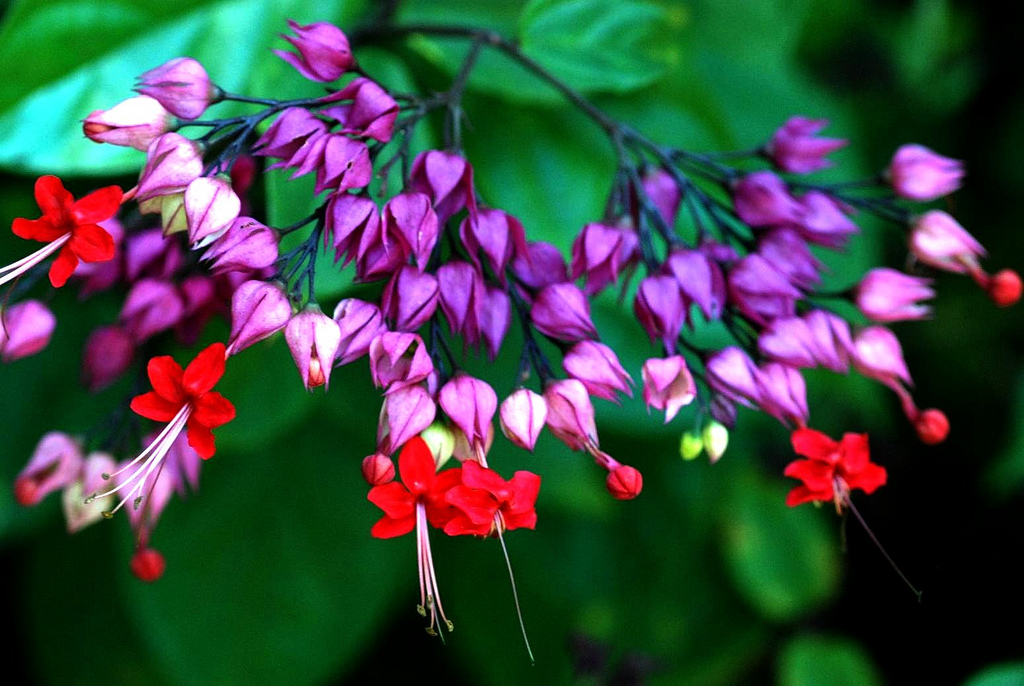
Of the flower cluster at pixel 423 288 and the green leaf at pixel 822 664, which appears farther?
the green leaf at pixel 822 664

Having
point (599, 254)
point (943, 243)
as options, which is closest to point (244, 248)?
point (599, 254)

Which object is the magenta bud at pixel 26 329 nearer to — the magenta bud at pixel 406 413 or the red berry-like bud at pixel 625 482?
the magenta bud at pixel 406 413

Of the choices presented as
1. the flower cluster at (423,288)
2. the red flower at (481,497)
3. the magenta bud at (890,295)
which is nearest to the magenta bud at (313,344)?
the flower cluster at (423,288)

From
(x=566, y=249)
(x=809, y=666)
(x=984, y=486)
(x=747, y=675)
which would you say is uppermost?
(x=566, y=249)

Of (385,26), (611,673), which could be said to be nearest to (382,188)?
(385,26)

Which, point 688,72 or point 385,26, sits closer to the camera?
point 385,26

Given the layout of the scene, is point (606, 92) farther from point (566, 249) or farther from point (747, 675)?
point (747, 675)

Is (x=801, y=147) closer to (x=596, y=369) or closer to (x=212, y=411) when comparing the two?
(x=596, y=369)
